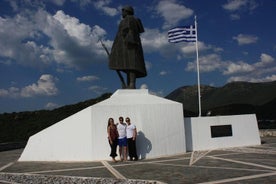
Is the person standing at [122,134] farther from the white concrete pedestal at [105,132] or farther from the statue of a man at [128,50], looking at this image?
the statue of a man at [128,50]

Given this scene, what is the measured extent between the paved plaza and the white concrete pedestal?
3.38 ft

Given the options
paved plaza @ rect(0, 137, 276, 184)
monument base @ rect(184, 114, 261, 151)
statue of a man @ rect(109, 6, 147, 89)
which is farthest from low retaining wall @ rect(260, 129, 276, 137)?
statue of a man @ rect(109, 6, 147, 89)

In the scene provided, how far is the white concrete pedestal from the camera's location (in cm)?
1263

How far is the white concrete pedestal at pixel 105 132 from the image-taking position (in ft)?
41.4

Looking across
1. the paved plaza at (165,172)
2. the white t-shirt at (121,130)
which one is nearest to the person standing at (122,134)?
the white t-shirt at (121,130)

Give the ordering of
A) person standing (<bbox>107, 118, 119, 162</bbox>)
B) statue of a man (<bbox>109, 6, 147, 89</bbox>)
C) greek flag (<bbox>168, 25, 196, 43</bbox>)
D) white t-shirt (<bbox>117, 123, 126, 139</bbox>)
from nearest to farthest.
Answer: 1. person standing (<bbox>107, 118, 119, 162</bbox>)
2. white t-shirt (<bbox>117, 123, 126, 139</bbox>)
3. statue of a man (<bbox>109, 6, 147, 89</bbox>)
4. greek flag (<bbox>168, 25, 196, 43</bbox>)

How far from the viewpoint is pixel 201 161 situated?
11.3m

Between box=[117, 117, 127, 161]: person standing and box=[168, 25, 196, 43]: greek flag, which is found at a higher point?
box=[168, 25, 196, 43]: greek flag

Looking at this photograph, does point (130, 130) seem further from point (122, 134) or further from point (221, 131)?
point (221, 131)

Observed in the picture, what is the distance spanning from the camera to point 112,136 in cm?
1184

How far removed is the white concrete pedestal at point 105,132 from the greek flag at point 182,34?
3.89 m

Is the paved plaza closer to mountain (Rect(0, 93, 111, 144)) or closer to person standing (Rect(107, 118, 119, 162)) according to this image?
person standing (Rect(107, 118, 119, 162))

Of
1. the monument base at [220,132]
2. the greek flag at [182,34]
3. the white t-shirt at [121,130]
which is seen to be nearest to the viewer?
the white t-shirt at [121,130]

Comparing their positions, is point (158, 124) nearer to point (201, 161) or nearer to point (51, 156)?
point (201, 161)
